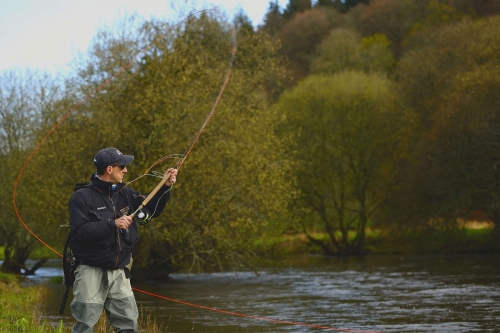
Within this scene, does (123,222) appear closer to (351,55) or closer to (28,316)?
(28,316)

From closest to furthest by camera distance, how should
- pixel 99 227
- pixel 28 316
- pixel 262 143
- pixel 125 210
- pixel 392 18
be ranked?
pixel 99 227, pixel 125 210, pixel 28 316, pixel 262 143, pixel 392 18

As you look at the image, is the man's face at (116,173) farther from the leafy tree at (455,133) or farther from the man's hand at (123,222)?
the leafy tree at (455,133)

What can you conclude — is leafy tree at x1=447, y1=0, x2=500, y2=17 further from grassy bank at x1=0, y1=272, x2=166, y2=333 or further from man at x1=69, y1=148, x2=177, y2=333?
man at x1=69, y1=148, x2=177, y2=333

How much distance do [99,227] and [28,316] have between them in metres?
6.40

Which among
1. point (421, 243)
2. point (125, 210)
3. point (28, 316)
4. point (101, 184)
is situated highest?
point (101, 184)

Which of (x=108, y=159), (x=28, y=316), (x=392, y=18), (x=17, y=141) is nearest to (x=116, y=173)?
(x=108, y=159)

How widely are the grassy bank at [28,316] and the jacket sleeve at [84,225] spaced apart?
2.99m

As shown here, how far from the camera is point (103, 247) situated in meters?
7.13

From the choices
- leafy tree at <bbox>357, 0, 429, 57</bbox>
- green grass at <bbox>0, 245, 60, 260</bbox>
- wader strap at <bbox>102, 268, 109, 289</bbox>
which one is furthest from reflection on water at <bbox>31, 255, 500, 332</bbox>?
leafy tree at <bbox>357, 0, 429, 57</bbox>

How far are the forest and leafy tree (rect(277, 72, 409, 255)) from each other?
0.27 ft

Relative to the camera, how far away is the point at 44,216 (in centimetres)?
2570

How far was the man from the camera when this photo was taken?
707 centimetres

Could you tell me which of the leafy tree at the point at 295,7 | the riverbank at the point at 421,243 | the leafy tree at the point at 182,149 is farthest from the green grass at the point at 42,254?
the leafy tree at the point at 295,7

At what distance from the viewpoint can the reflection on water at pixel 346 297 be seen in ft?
49.5
